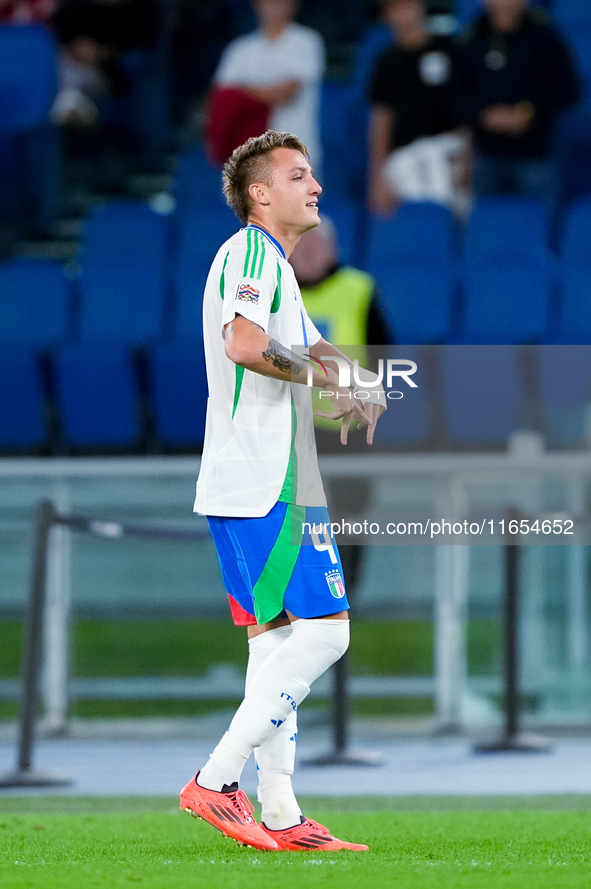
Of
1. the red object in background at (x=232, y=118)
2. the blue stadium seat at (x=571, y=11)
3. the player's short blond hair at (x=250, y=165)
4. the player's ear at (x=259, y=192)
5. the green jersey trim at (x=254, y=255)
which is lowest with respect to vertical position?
the green jersey trim at (x=254, y=255)

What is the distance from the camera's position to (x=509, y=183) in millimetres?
8969

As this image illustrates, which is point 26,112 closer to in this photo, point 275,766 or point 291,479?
point 291,479

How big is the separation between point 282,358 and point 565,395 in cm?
410

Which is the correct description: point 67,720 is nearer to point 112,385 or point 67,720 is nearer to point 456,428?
point 112,385

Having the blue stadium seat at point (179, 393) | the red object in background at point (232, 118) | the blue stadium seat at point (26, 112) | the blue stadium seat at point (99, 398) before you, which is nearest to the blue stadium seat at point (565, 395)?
the blue stadium seat at point (179, 393)

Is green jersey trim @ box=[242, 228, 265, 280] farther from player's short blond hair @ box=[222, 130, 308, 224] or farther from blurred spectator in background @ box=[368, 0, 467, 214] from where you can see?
blurred spectator in background @ box=[368, 0, 467, 214]

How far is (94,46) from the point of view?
34.1 ft

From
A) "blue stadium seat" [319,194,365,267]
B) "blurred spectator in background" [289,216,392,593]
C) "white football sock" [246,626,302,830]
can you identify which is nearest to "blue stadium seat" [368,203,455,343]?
"blue stadium seat" [319,194,365,267]

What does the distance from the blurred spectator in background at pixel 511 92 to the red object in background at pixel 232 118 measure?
4.35 feet

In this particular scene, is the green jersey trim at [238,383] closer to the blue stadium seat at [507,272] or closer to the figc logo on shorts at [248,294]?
the figc logo on shorts at [248,294]

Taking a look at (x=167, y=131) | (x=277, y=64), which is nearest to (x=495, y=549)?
(x=277, y=64)

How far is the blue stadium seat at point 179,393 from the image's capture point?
789cm

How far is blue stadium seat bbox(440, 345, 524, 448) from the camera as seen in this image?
7389mm

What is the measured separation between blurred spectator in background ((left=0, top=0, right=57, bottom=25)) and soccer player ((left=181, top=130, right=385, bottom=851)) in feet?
24.8
